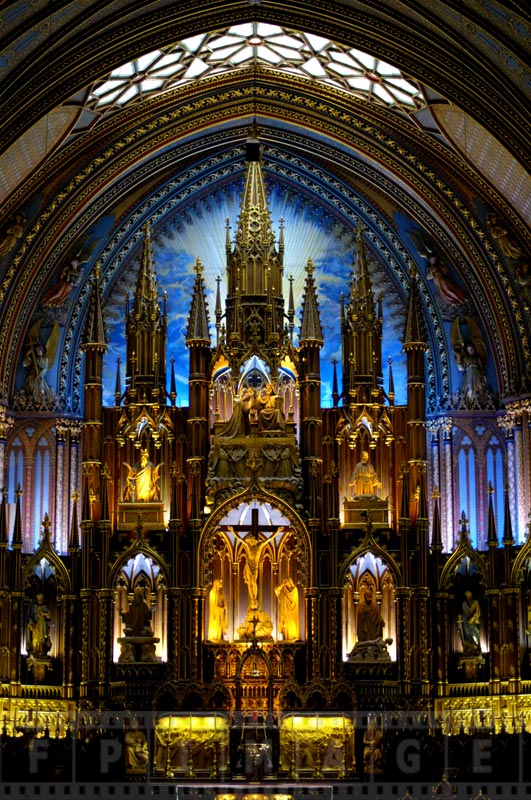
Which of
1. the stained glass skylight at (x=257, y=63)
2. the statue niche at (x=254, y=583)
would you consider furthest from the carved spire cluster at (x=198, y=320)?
the stained glass skylight at (x=257, y=63)

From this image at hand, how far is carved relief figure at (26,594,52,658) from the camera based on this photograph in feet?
116

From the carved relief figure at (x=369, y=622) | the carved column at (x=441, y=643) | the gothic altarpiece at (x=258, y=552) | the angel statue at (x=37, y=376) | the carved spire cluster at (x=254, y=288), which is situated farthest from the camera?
the angel statue at (x=37, y=376)

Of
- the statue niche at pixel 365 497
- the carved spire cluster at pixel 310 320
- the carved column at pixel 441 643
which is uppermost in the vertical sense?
the carved spire cluster at pixel 310 320

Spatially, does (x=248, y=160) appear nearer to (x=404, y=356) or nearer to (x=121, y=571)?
(x=404, y=356)

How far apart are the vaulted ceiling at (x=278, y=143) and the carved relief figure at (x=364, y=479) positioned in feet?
9.86

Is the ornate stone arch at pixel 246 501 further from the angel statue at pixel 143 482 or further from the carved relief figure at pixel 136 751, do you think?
the carved relief figure at pixel 136 751

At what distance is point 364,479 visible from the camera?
36375mm

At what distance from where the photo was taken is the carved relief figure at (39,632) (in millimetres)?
35250

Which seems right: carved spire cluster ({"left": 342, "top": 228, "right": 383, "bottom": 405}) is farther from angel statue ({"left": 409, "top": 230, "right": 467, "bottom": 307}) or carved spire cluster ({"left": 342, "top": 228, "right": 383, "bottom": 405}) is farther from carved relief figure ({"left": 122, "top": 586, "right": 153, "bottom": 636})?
carved relief figure ({"left": 122, "top": 586, "right": 153, "bottom": 636})

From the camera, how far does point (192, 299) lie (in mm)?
39031

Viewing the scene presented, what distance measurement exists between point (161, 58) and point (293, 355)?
24.0ft

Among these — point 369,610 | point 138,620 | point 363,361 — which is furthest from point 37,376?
point 369,610

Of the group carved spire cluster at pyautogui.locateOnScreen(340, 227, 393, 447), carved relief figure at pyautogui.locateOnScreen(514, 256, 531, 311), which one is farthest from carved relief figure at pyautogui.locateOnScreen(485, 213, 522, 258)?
carved spire cluster at pyautogui.locateOnScreen(340, 227, 393, 447)

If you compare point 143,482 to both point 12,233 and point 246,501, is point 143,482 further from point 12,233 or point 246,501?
point 12,233
